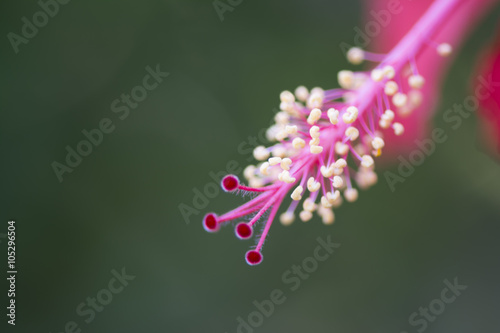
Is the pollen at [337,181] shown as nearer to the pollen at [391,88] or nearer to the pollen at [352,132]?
the pollen at [352,132]

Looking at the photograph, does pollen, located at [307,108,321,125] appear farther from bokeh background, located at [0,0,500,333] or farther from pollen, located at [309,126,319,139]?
bokeh background, located at [0,0,500,333]

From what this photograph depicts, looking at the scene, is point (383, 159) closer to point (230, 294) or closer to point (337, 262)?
point (337, 262)

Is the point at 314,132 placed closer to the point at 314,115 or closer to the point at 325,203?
the point at 314,115

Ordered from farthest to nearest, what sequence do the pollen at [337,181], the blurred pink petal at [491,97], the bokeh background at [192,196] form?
the bokeh background at [192,196] < the blurred pink petal at [491,97] < the pollen at [337,181]

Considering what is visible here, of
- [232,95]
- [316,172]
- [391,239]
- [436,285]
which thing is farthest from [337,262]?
[316,172]

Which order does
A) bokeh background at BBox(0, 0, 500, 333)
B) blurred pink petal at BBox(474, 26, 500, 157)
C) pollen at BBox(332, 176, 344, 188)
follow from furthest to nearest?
bokeh background at BBox(0, 0, 500, 333), blurred pink petal at BBox(474, 26, 500, 157), pollen at BBox(332, 176, 344, 188)

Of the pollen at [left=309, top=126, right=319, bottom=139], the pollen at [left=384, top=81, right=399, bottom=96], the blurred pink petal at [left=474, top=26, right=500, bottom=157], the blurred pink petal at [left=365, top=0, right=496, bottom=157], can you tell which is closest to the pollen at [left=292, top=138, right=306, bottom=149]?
the pollen at [left=309, top=126, right=319, bottom=139]

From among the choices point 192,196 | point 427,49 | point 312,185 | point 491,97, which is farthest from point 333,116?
point 192,196

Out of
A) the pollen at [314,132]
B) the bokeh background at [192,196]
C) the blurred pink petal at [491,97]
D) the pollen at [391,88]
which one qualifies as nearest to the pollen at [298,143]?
the pollen at [314,132]
